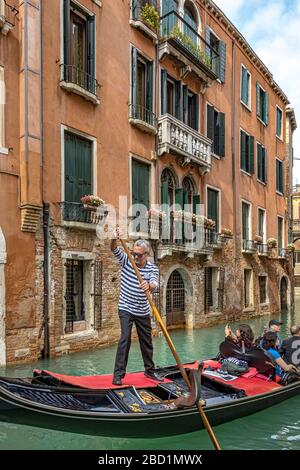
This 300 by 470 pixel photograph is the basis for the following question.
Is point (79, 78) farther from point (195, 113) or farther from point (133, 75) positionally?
point (195, 113)

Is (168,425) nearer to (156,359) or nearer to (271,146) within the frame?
(156,359)

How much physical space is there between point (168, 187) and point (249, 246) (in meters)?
5.36

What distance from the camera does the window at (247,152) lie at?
15.3 meters

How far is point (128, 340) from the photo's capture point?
470cm

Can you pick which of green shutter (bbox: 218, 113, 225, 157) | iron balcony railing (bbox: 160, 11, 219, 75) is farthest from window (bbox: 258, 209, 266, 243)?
iron balcony railing (bbox: 160, 11, 219, 75)

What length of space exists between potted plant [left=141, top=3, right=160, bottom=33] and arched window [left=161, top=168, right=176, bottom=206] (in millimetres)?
3333

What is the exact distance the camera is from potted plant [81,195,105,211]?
8.24 metres

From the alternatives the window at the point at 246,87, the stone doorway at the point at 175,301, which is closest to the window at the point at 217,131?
the window at the point at 246,87

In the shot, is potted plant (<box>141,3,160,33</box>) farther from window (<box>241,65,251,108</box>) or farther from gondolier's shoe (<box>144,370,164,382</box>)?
gondolier's shoe (<box>144,370,164,382</box>)

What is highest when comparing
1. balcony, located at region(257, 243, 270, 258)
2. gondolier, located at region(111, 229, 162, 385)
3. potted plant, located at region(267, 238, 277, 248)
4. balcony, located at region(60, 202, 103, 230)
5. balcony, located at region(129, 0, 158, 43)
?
balcony, located at region(129, 0, 158, 43)

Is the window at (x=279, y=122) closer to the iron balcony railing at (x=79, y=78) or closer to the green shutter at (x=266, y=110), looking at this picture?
the green shutter at (x=266, y=110)

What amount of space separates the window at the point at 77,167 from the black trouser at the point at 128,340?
3.99 meters
